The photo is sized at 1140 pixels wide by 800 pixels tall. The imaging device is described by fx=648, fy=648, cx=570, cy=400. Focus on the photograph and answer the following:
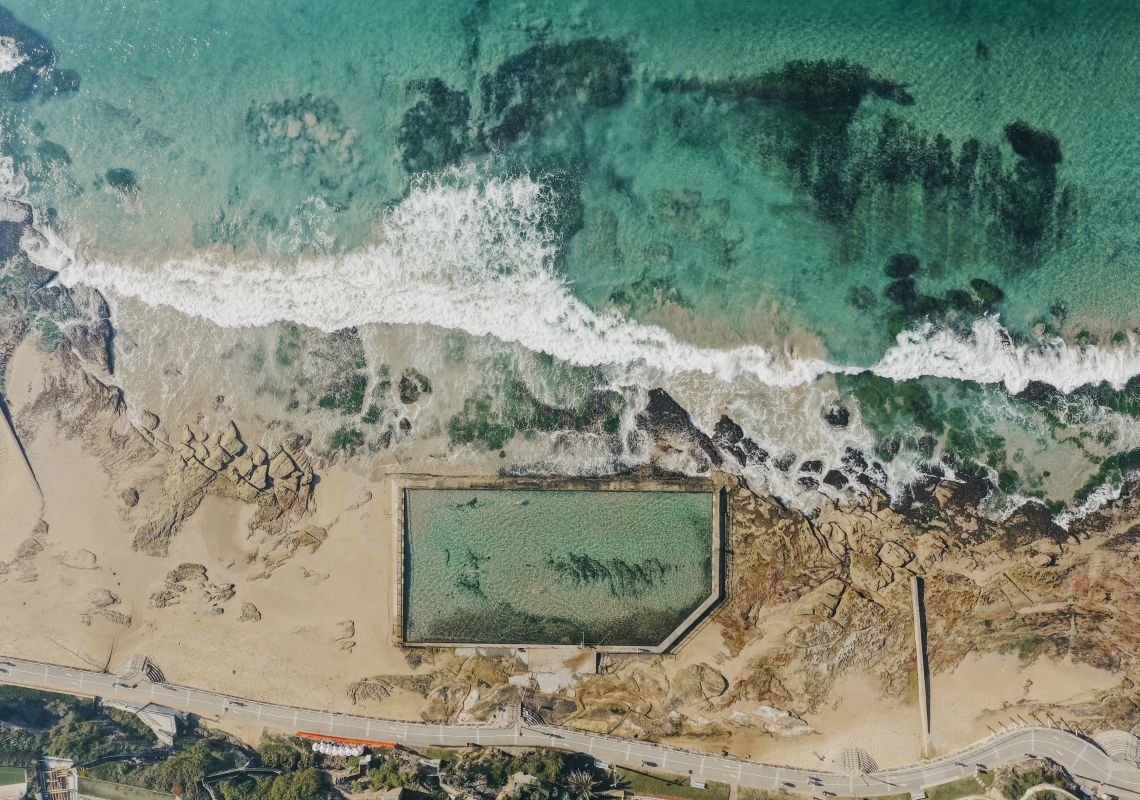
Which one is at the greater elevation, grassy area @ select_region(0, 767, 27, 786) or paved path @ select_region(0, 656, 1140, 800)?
paved path @ select_region(0, 656, 1140, 800)

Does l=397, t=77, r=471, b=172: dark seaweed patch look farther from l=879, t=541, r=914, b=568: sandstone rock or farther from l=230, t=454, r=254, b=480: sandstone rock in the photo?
l=879, t=541, r=914, b=568: sandstone rock

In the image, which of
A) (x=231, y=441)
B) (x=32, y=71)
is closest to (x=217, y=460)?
(x=231, y=441)

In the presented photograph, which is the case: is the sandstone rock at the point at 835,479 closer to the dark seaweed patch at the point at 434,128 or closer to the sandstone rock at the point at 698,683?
the sandstone rock at the point at 698,683

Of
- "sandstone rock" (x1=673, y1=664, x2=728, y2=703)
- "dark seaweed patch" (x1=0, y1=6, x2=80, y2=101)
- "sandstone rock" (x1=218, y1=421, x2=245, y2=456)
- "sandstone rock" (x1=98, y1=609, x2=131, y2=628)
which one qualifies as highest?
"dark seaweed patch" (x1=0, y1=6, x2=80, y2=101)

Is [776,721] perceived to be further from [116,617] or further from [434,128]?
[434,128]

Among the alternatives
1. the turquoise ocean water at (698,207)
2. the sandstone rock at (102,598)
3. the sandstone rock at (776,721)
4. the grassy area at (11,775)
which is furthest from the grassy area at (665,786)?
the grassy area at (11,775)

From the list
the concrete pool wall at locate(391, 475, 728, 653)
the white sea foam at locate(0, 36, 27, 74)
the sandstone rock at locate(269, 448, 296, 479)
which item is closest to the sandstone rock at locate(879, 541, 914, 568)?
the concrete pool wall at locate(391, 475, 728, 653)

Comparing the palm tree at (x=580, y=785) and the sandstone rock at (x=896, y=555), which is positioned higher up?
the sandstone rock at (x=896, y=555)
